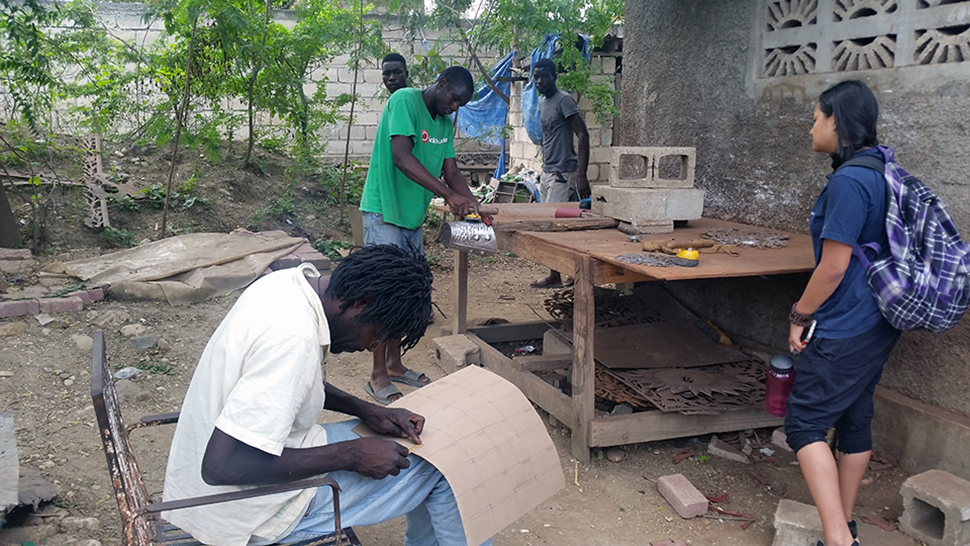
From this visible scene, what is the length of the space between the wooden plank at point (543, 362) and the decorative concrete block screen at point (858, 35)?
2.03 metres

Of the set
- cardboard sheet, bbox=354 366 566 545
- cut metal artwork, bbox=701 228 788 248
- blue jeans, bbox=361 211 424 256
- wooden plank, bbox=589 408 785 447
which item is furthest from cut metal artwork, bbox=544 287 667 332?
cardboard sheet, bbox=354 366 566 545

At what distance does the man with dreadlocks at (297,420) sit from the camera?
167 cm

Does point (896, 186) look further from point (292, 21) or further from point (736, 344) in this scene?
point (292, 21)

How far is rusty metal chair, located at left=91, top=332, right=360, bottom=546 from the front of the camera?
168cm

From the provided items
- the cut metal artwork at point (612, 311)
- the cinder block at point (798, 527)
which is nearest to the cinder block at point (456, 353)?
the cut metal artwork at point (612, 311)

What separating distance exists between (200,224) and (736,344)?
5.68 m

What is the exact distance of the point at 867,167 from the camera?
8.29 ft

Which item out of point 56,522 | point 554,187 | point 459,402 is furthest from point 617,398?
point 554,187

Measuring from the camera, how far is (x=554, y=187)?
7074mm

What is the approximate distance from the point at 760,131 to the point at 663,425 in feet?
6.11

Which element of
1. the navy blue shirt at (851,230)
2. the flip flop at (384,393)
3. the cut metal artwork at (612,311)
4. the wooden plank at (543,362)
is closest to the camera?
the navy blue shirt at (851,230)

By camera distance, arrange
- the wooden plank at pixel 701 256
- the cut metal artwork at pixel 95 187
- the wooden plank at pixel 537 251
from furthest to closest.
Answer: the cut metal artwork at pixel 95 187 → the wooden plank at pixel 537 251 → the wooden plank at pixel 701 256

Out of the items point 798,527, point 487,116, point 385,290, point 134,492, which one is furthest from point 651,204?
point 487,116

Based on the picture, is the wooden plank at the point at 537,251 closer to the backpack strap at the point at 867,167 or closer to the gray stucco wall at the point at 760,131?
the backpack strap at the point at 867,167
